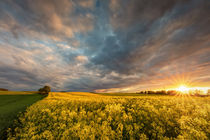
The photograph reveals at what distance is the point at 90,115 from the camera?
21.4ft

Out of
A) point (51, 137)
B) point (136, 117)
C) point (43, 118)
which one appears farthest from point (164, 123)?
point (43, 118)

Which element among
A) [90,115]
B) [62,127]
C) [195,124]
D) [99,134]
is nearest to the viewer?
[195,124]

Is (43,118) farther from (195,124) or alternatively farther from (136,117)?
(195,124)

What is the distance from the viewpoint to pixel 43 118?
7762 mm

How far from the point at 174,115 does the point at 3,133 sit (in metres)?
14.4

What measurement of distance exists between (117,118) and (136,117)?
1.39 metres

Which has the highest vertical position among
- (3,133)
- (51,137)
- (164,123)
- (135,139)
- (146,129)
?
(164,123)

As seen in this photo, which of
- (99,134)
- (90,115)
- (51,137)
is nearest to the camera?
(99,134)

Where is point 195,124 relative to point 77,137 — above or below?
above

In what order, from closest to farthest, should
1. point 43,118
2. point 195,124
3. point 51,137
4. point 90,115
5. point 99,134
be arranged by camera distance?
point 195,124
point 99,134
point 51,137
point 90,115
point 43,118

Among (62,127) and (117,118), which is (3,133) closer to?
(62,127)

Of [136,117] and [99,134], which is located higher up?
[136,117]

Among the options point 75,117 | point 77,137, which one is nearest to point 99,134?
point 77,137

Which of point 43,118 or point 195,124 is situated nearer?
point 195,124
